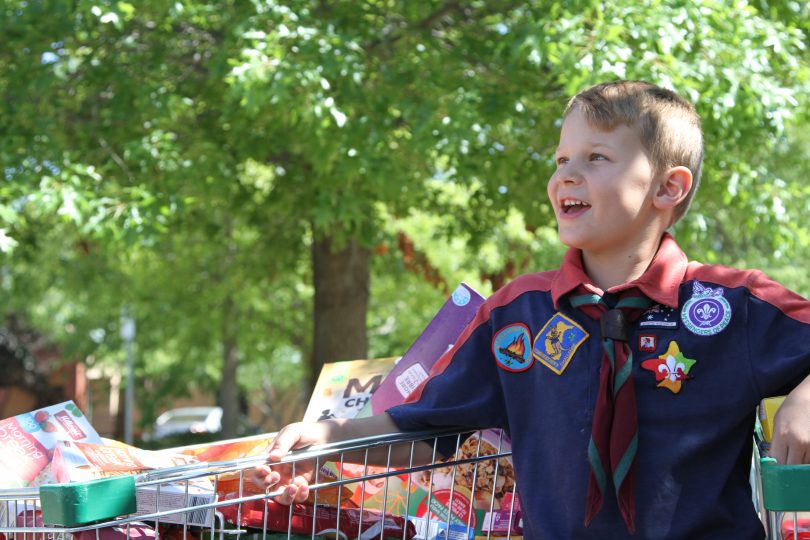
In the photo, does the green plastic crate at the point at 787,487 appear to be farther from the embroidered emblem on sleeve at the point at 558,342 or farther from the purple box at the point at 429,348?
the purple box at the point at 429,348

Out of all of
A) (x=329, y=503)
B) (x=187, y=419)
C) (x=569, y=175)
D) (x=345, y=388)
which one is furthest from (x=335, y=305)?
(x=187, y=419)

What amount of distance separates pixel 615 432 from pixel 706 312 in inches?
12.7

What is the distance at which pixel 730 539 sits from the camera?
211 cm

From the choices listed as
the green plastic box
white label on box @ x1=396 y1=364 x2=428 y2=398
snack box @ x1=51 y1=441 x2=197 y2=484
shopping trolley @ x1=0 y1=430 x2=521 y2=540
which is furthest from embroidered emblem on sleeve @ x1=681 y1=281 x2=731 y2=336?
snack box @ x1=51 y1=441 x2=197 y2=484

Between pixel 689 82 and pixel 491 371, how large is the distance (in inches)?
161

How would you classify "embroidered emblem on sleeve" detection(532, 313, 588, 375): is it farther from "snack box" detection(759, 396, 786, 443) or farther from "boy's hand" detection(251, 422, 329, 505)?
"boy's hand" detection(251, 422, 329, 505)

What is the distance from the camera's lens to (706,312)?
7.20 ft

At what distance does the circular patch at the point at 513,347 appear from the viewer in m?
2.35

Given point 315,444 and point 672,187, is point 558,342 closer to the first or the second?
point 672,187

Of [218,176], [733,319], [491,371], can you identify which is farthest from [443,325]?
[218,176]

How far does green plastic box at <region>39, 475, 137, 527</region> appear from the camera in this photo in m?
2.04

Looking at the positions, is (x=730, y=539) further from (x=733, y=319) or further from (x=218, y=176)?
(x=218, y=176)

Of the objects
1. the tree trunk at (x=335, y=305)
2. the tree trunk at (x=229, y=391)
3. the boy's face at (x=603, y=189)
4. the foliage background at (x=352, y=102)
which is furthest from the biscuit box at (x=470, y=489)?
the tree trunk at (x=229, y=391)

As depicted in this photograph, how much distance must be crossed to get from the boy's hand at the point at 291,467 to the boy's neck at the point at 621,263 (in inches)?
28.4
